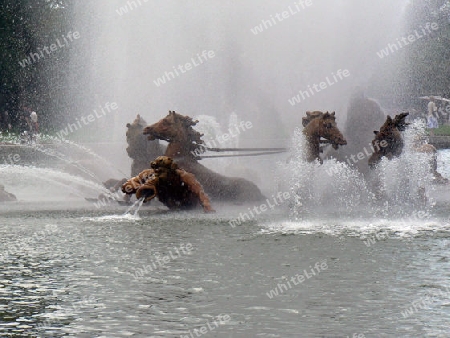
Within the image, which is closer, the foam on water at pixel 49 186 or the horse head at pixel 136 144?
the horse head at pixel 136 144

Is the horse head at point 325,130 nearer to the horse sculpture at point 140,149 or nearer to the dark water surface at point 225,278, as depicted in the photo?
the dark water surface at point 225,278

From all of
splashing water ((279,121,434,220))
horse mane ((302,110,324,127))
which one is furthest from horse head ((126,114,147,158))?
horse mane ((302,110,324,127))

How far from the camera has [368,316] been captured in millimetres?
9211

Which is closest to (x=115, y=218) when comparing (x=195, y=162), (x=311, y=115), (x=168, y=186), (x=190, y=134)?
(x=168, y=186)

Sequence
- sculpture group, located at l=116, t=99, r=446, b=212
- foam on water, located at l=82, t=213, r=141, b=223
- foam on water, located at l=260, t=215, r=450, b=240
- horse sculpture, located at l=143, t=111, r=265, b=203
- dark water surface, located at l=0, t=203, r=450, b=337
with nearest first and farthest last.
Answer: dark water surface, located at l=0, t=203, r=450, b=337
foam on water, located at l=260, t=215, r=450, b=240
foam on water, located at l=82, t=213, r=141, b=223
sculpture group, located at l=116, t=99, r=446, b=212
horse sculpture, located at l=143, t=111, r=265, b=203

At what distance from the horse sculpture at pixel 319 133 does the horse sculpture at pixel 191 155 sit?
1.65m

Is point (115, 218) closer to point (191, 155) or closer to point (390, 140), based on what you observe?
point (191, 155)

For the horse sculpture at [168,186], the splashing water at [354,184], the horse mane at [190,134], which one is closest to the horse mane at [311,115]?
the splashing water at [354,184]

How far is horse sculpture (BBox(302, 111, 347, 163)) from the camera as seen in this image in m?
19.8

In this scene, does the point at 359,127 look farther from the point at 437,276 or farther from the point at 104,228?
the point at 437,276

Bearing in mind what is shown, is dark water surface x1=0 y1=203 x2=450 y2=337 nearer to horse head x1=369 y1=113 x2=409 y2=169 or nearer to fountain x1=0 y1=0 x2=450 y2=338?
fountain x1=0 y1=0 x2=450 y2=338

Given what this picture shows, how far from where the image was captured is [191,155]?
20.6 meters

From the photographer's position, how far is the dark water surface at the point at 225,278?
9.03 meters

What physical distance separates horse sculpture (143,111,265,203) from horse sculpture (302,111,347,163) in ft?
5.42
